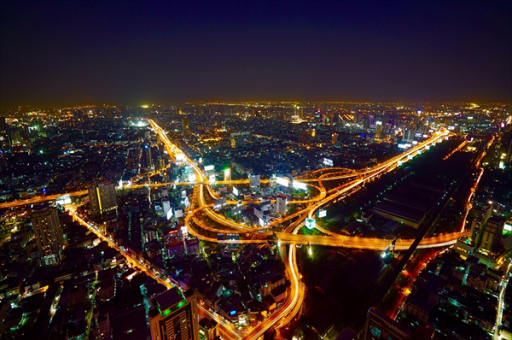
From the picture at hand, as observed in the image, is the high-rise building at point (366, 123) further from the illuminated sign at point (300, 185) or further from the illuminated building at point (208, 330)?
the illuminated building at point (208, 330)

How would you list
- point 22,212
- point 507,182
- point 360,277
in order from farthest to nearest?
point 507,182
point 22,212
point 360,277

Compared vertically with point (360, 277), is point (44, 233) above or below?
above

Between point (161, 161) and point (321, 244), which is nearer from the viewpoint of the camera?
point (321, 244)

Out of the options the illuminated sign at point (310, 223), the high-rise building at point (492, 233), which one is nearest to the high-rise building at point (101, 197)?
the illuminated sign at point (310, 223)

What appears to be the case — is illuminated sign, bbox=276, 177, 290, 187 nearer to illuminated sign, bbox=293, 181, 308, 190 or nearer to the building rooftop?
illuminated sign, bbox=293, 181, 308, 190

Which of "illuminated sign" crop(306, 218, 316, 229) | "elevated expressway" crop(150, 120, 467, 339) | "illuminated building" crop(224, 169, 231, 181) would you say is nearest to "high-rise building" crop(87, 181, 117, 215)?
"elevated expressway" crop(150, 120, 467, 339)

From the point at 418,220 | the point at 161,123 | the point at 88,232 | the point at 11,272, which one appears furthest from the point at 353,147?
the point at 161,123

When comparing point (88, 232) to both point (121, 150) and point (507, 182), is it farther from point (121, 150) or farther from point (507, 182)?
point (507, 182)
